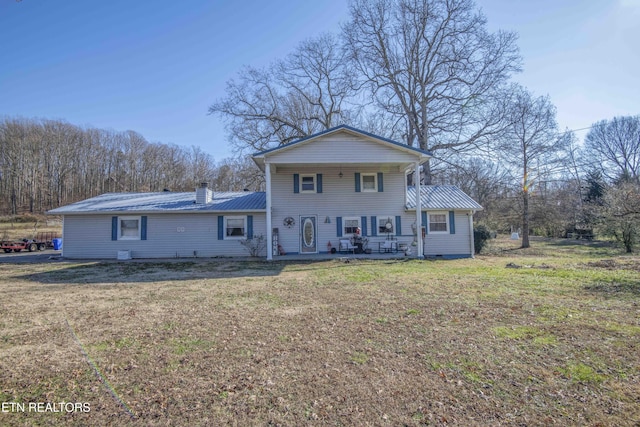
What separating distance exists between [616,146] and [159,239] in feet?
152

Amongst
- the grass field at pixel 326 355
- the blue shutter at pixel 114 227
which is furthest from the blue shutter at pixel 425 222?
the blue shutter at pixel 114 227

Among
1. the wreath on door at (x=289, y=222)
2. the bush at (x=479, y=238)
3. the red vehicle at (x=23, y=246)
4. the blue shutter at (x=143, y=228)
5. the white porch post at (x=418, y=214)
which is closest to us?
the white porch post at (x=418, y=214)

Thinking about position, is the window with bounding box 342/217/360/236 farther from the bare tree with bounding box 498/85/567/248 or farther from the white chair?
the bare tree with bounding box 498/85/567/248

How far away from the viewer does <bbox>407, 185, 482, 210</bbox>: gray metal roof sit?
15648 millimetres

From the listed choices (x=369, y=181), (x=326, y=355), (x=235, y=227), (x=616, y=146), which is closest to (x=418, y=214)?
(x=369, y=181)

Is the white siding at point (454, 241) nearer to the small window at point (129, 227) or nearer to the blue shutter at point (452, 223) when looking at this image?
the blue shutter at point (452, 223)

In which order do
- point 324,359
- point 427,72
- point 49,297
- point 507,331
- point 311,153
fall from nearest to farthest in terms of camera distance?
point 324,359 → point 507,331 → point 49,297 → point 311,153 → point 427,72

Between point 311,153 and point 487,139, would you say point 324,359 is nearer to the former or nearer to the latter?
point 311,153

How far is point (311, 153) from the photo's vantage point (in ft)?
46.5

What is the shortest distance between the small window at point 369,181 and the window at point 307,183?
2.49 metres

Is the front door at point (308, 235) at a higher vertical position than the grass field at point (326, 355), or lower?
higher

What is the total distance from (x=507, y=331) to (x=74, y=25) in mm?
13691

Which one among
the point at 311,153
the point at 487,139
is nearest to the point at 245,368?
the point at 311,153

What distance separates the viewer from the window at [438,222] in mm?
16016
